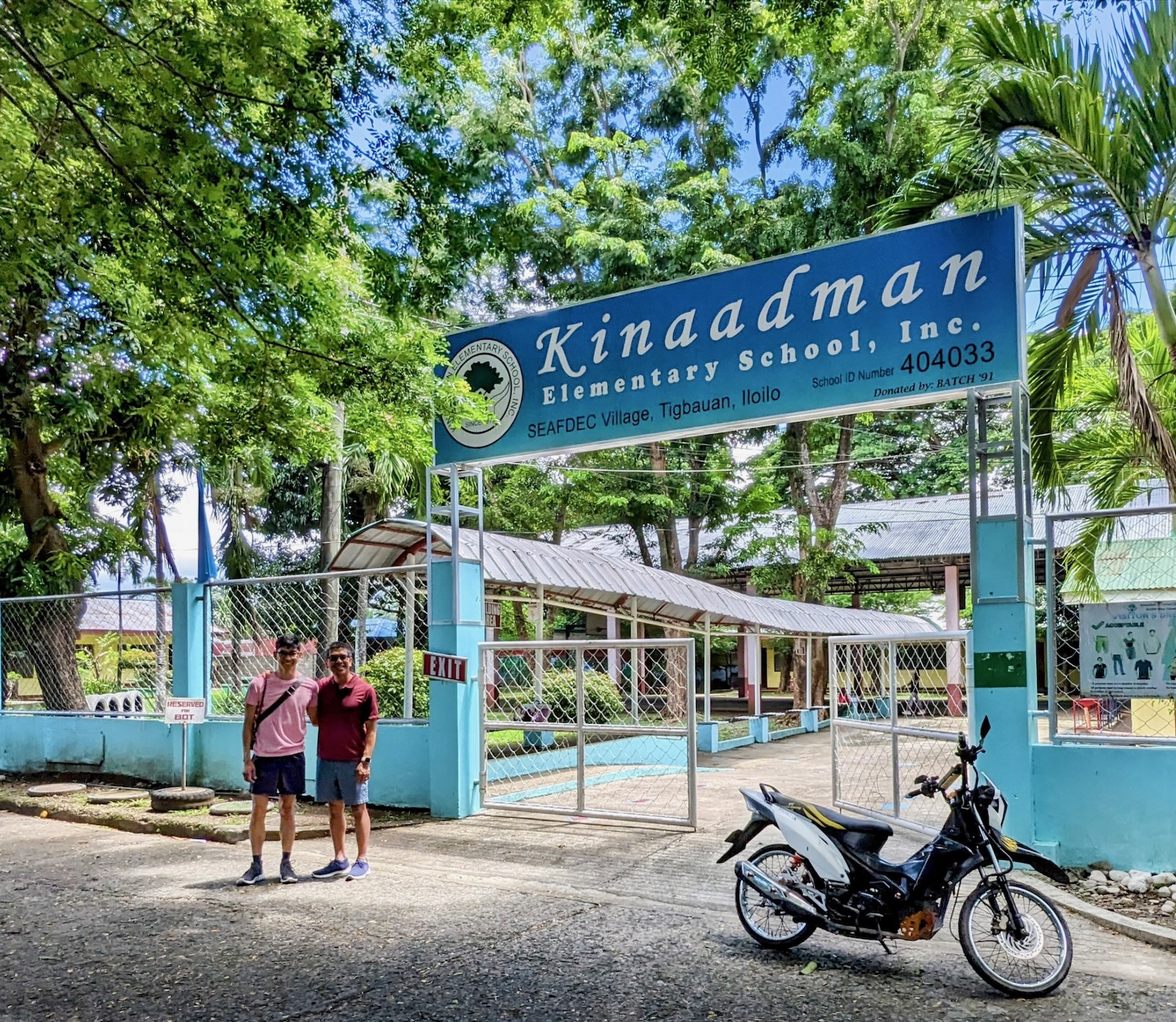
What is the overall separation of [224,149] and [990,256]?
5.53m

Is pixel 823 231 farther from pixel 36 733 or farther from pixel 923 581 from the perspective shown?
pixel 36 733

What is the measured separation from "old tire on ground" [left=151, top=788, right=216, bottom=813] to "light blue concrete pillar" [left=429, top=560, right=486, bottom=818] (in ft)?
7.35

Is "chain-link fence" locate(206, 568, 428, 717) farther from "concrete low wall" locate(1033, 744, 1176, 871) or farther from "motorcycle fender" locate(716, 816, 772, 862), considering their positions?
"concrete low wall" locate(1033, 744, 1176, 871)

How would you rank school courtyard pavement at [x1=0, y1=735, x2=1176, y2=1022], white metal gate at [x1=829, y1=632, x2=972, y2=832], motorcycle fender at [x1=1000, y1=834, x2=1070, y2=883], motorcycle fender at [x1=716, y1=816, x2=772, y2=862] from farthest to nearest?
white metal gate at [x1=829, y1=632, x2=972, y2=832] < motorcycle fender at [x1=716, y1=816, x2=772, y2=862] < motorcycle fender at [x1=1000, y1=834, x2=1070, y2=883] < school courtyard pavement at [x1=0, y1=735, x2=1176, y2=1022]

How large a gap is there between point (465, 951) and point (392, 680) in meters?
6.65

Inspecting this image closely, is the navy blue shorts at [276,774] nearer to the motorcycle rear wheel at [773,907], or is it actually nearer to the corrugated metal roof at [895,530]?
the motorcycle rear wheel at [773,907]

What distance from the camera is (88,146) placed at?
7.10m

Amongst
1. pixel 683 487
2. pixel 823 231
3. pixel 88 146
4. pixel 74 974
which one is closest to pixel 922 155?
pixel 823 231

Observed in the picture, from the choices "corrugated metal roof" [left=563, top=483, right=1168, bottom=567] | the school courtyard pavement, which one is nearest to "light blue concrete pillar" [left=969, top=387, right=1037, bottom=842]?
the school courtyard pavement

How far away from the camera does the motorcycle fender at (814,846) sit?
505cm

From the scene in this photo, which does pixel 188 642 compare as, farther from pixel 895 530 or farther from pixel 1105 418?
pixel 895 530

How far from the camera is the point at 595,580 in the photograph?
14617mm

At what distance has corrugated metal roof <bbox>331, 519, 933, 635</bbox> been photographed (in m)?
12.2

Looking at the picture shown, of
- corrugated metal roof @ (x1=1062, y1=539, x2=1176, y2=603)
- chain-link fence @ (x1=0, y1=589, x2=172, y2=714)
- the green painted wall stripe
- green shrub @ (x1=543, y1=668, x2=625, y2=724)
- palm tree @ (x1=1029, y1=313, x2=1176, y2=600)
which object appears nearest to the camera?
corrugated metal roof @ (x1=1062, y1=539, x2=1176, y2=603)
